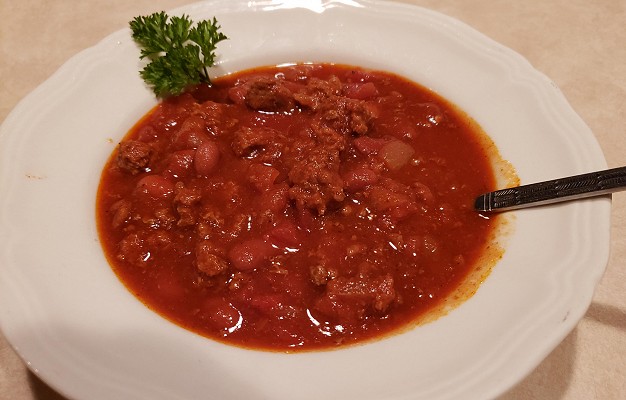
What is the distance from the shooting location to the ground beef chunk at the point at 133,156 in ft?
14.2

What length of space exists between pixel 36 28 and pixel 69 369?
4.96m

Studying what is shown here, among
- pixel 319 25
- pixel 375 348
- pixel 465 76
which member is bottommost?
pixel 375 348

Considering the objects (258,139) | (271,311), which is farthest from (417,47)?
(271,311)

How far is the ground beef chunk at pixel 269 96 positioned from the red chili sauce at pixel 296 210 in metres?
0.01

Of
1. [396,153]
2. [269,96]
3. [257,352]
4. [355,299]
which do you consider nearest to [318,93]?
[269,96]

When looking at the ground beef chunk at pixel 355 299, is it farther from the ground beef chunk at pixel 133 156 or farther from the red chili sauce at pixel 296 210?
the ground beef chunk at pixel 133 156

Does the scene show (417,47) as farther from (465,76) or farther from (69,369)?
(69,369)

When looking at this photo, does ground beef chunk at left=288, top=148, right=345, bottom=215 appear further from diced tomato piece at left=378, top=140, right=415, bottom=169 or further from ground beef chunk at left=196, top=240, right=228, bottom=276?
ground beef chunk at left=196, top=240, right=228, bottom=276

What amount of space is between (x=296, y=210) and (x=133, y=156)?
4.72 ft

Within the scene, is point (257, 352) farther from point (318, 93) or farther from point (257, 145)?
point (318, 93)

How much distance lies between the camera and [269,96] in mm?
4824

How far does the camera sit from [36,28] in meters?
6.33

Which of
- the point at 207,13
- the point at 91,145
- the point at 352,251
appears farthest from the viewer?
the point at 207,13

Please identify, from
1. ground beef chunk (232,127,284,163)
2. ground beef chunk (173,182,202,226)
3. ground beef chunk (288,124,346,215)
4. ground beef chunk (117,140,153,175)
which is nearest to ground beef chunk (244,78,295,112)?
ground beef chunk (232,127,284,163)
